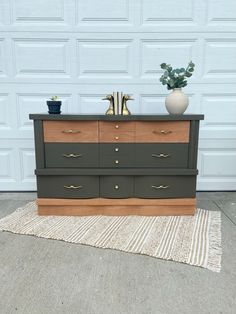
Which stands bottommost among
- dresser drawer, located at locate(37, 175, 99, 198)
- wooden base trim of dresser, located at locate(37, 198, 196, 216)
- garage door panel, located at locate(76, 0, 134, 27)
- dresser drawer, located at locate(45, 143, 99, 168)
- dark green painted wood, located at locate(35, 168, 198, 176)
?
wooden base trim of dresser, located at locate(37, 198, 196, 216)

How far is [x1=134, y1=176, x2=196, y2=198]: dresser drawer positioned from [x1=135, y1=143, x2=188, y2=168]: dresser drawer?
9 centimetres

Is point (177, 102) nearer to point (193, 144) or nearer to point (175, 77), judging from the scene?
point (175, 77)

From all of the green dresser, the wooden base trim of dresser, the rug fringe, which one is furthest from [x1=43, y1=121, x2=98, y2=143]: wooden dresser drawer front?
the rug fringe

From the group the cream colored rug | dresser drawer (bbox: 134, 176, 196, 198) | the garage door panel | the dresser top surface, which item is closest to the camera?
the cream colored rug

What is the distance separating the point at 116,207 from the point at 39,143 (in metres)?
0.68

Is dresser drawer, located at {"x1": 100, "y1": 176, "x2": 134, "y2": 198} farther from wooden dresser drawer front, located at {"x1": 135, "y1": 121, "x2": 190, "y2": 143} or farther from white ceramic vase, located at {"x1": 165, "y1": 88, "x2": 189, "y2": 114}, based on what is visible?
white ceramic vase, located at {"x1": 165, "y1": 88, "x2": 189, "y2": 114}

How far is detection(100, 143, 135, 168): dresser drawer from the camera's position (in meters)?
1.77

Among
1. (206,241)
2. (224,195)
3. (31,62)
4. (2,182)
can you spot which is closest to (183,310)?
(206,241)

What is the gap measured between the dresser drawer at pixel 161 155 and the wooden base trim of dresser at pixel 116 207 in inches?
9.9

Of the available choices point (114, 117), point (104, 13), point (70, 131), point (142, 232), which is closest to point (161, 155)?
point (114, 117)

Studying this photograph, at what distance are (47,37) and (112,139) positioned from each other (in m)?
1.09

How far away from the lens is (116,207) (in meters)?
1.85

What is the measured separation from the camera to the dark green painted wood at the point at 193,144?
1.76 metres

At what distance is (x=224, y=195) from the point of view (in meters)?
2.32
